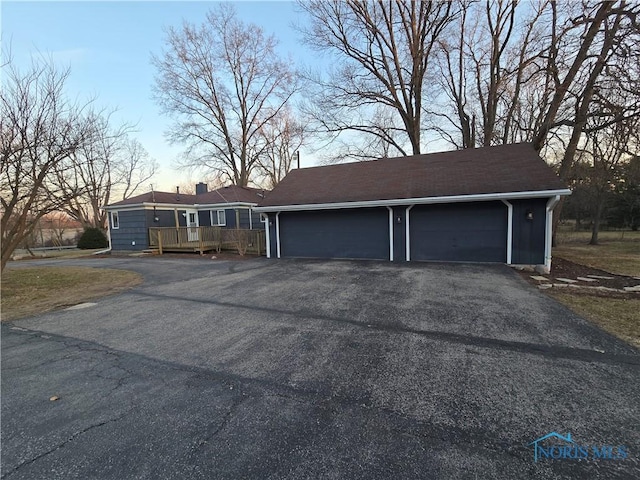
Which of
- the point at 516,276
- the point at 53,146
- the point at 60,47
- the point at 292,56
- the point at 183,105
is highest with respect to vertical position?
the point at 292,56

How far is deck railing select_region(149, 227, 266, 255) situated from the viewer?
13.2m

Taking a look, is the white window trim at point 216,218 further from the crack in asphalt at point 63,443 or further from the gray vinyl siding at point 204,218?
the crack in asphalt at point 63,443

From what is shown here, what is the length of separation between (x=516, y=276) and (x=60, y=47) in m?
12.9

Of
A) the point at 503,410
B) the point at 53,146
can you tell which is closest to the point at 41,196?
the point at 53,146

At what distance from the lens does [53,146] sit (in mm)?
7621

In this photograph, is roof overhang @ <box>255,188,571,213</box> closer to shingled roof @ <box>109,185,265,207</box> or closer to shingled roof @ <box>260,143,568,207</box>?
shingled roof @ <box>260,143,568,207</box>

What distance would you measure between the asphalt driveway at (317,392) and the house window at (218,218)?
13.2 meters

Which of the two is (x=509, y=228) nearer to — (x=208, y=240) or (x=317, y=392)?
(x=317, y=392)

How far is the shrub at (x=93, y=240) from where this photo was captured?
71.8ft

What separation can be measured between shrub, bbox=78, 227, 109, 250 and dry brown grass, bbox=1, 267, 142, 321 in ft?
44.6

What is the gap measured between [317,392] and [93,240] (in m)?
25.5

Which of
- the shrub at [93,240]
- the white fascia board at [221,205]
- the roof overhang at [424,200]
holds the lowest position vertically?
the shrub at [93,240]

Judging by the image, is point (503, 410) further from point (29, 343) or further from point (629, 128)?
point (629, 128)

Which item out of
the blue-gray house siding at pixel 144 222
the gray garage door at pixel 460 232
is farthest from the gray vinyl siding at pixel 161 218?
the gray garage door at pixel 460 232
